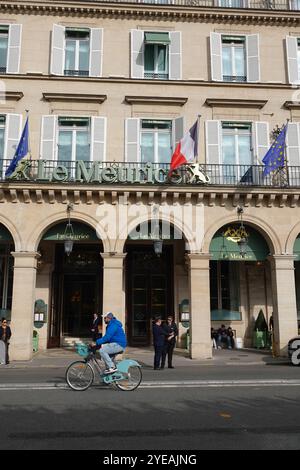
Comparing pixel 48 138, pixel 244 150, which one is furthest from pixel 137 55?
pixel 244 150

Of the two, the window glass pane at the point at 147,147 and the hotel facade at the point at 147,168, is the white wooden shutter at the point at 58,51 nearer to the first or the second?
the hotel facade at the point at 147,168

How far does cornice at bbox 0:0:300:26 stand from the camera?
59.4 feet

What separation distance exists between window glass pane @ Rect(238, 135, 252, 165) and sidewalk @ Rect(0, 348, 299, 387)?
7792 millimetres

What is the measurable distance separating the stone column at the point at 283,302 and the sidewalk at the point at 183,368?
0.86m

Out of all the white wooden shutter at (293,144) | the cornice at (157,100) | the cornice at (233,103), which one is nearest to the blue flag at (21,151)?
the cornice at (157,100)

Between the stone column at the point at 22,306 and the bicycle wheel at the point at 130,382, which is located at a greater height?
the stone column at the point at 22,306

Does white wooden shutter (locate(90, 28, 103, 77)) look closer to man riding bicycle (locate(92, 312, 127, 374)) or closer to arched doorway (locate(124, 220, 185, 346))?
arched doorway (locate(124, 220, 185, 346))

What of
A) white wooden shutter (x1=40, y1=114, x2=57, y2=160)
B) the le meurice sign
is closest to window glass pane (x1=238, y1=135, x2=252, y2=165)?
the le meurice sign

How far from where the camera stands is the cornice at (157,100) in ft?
58.5

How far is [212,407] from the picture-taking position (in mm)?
7441

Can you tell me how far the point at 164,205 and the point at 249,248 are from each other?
3.80 meters

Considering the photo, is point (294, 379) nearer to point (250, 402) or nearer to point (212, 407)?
point (250, 402)

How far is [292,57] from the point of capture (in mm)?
18656
